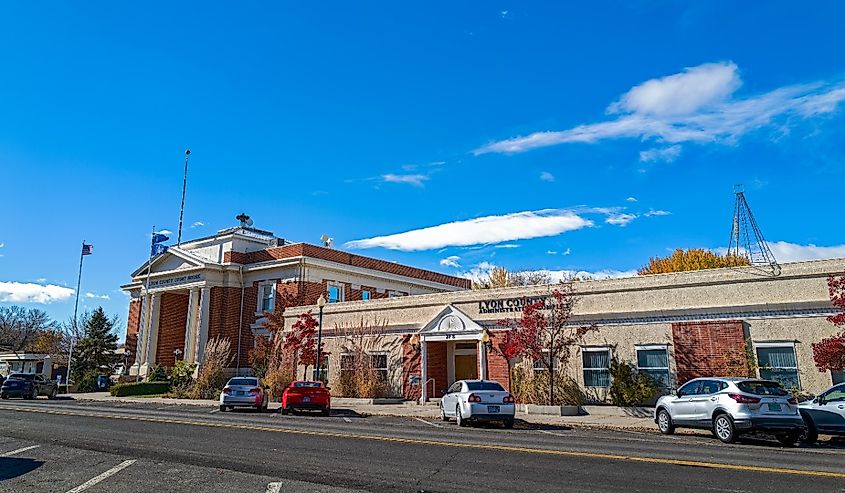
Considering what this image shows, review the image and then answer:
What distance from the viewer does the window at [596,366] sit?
76.2 feet

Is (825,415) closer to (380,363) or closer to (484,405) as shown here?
(484,405)

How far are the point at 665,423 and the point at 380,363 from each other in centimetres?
1604

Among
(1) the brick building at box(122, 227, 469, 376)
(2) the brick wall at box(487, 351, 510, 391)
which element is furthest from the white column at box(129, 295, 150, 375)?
(2) the brick wall at box(487, 351, 510, 391)

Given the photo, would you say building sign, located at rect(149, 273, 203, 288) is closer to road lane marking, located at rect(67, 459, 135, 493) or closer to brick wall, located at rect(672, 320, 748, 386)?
brick wall, located at rect(672, 320, 748, 386)

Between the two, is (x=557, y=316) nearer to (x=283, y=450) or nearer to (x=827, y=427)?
(x=827, y=427)

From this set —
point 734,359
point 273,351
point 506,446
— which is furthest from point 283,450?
point 273,351

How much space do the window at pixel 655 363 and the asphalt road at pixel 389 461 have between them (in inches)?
240

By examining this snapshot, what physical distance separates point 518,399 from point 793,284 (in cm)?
1045

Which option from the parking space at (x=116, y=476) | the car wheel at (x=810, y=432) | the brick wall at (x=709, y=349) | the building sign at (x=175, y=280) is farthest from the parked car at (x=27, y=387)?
the car wheel at (x=810, y=432)

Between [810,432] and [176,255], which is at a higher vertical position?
[176,255]

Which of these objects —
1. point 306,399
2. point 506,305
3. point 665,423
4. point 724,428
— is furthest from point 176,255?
point 724,428

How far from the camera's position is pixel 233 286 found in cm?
4566

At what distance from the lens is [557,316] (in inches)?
928

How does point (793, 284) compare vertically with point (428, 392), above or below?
above
